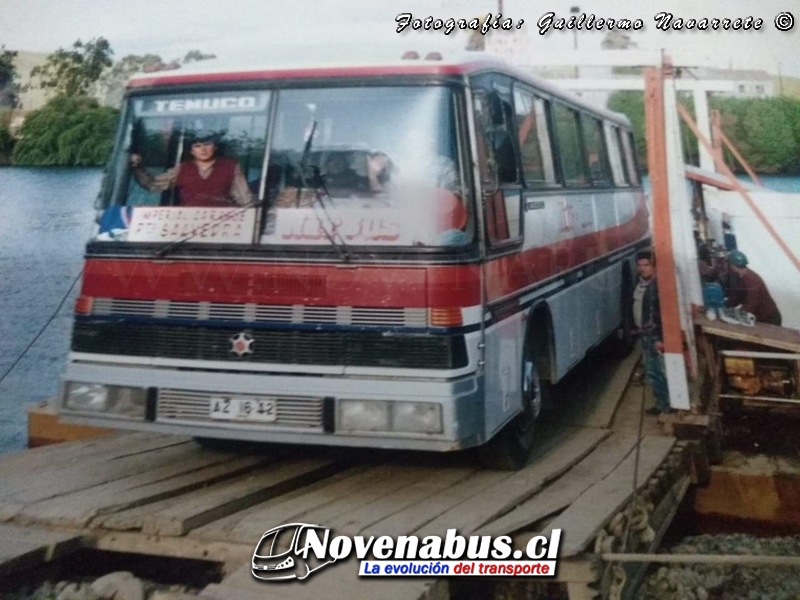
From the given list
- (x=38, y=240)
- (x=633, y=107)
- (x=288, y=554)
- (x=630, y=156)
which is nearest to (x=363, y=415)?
(x=288, y=554)

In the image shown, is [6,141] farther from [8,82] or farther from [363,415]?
[363,415]

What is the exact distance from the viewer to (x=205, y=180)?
5148mm

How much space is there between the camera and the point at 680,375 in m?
6.72

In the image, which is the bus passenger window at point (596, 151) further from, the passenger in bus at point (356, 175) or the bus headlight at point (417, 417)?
the bus headlight at point (417, 417)

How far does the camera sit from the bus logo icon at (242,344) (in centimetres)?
493

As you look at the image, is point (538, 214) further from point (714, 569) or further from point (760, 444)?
point (760, 444)

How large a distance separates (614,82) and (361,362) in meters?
3.01

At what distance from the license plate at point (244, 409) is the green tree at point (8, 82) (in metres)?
2.82

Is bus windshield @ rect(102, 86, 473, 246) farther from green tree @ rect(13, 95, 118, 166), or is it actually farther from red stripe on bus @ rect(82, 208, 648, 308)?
green tree @ rect(13, 95, 118, 166)

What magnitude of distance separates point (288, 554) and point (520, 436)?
2.15m

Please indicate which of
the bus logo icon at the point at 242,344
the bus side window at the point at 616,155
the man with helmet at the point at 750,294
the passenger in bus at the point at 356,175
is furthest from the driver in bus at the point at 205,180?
the bus side window at the point at 616,155

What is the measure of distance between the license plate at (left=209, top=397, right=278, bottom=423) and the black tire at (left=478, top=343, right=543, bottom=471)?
140cm

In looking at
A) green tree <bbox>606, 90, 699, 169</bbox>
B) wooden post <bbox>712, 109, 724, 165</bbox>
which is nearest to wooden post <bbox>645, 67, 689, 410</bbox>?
green tree <bbox>606, 90, 699, 169</bbox>

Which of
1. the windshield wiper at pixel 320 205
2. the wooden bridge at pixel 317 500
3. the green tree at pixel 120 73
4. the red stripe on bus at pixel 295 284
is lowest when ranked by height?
the wooden bridge at pixel 317 500
